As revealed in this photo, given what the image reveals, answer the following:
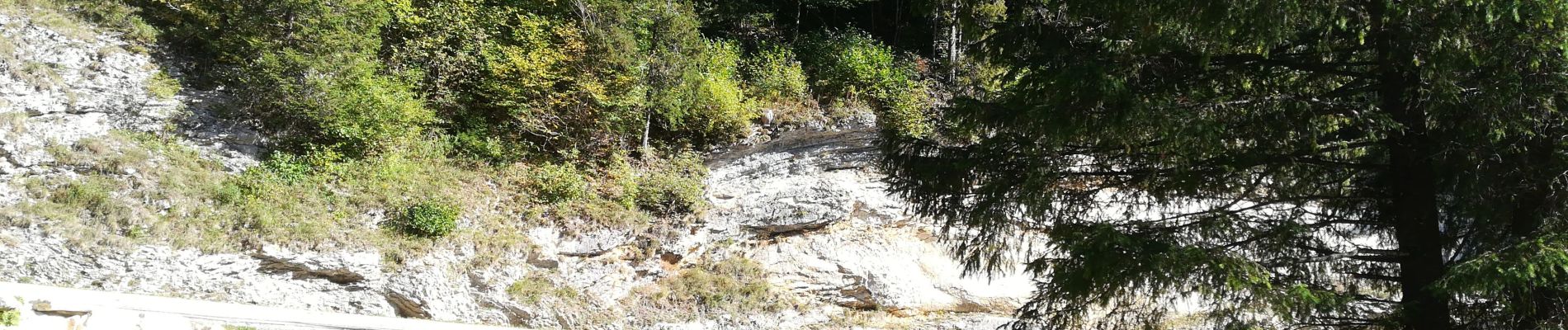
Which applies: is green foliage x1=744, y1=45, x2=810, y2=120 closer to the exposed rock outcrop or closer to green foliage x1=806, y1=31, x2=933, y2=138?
green foliage x1=806, y1=31, x2=933, y2=138

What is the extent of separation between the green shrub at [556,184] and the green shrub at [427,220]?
5.18 ft

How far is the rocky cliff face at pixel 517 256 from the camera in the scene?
9.36 m

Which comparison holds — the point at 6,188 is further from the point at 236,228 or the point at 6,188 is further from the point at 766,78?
the point at 766,78

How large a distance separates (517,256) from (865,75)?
787cm

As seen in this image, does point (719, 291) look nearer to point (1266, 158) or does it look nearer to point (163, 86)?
point (1266, 158)

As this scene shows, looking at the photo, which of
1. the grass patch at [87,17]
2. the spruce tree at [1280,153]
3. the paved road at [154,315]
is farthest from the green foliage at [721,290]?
the grass patch at [87,17]

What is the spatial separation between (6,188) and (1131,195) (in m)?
12.0

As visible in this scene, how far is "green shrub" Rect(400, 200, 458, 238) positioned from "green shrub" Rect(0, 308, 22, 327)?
558 cm

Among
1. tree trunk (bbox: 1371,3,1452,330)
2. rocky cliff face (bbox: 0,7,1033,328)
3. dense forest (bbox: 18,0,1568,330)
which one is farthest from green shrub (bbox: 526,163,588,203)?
tree trunk (bbox: 1371,3,1452,330)

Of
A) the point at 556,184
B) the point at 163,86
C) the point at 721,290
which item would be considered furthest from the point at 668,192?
the point at 163,86

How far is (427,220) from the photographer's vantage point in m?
10.9

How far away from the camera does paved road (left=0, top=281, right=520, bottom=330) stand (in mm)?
5445

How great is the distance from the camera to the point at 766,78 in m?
15.6

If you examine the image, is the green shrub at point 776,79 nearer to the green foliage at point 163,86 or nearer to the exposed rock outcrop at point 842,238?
the exposed rock outcrop at point 842,238
